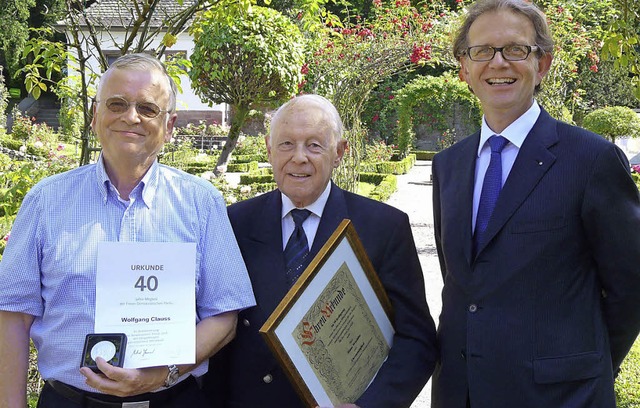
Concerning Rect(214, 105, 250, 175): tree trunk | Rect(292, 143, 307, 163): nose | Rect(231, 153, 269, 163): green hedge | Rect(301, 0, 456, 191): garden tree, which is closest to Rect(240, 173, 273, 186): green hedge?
Rect(214, 105, 250, 175): tree trunk

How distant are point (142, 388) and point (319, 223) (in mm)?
745

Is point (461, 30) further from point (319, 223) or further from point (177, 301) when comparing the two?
point (177, 301)

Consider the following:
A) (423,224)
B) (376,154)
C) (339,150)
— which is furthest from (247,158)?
(339,150)

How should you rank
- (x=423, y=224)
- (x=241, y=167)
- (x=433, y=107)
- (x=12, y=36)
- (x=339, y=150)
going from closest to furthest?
(x=339, y=150), (x=423, y=224), (x=241, y=167), (x=433, y=107), (x=12, y=36)

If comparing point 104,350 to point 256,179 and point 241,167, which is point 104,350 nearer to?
point 256,179

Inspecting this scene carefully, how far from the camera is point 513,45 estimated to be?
203cm

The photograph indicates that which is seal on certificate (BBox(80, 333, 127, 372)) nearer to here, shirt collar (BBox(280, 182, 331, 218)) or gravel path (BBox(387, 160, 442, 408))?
shirt collar (BBox(280, 182, 331, 218))

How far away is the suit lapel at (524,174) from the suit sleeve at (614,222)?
0.15 meters

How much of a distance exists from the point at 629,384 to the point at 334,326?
293 centimetres

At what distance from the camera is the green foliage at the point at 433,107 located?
22.5 m

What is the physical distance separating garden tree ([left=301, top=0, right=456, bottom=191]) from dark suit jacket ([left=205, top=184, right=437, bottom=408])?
7.12 meters

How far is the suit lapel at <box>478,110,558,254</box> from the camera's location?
195 centimetres

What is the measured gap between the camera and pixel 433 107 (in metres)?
25.9
